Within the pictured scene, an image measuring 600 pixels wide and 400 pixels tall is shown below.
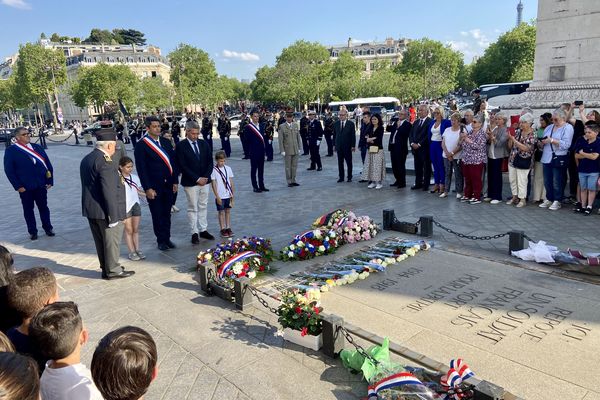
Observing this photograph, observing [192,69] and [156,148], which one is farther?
[192,69]

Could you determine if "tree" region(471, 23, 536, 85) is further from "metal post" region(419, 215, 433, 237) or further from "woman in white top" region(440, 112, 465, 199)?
"metal post" region(419, 215, 433, 237)

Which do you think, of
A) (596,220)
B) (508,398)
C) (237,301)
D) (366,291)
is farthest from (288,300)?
(596,220)

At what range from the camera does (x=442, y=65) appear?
83.1 m

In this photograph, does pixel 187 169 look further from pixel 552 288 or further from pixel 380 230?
pixel 552 288

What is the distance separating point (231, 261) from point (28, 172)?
520 cm

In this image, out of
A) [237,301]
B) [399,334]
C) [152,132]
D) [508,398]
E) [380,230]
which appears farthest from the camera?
[380,230]

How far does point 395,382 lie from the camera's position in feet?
11.0

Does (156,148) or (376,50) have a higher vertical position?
(376,50)

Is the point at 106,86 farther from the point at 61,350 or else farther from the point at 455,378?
the point at 455,378

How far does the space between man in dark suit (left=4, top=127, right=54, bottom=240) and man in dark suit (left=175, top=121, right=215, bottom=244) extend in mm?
3031

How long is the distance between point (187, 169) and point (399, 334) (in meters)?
4.62

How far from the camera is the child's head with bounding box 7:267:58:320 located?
2.88m

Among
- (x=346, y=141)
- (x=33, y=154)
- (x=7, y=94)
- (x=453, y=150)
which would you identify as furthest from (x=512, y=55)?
(x=7, y=94)

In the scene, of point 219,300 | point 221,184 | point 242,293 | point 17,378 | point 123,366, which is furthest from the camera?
point 221,184
